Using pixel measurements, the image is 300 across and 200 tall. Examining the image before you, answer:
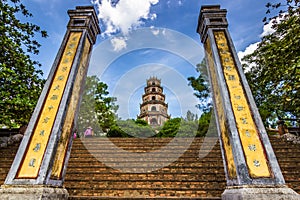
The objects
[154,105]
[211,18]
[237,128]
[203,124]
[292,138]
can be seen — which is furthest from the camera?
[154,105]

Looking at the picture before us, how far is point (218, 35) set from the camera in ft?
14.2

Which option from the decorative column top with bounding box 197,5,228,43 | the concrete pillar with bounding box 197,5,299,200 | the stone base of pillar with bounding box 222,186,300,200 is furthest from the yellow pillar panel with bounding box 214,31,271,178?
the decorative column top with bounding box 197,5,228,43

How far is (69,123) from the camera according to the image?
3518 mm

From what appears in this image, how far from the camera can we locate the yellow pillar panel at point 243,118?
2.81 metres

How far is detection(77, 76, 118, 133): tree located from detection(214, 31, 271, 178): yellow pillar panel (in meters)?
9.73

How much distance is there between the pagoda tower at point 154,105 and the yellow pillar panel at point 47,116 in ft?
51.9

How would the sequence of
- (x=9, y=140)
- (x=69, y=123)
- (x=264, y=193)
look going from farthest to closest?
1. (x=9, y=140)
2. (x=69, y=123)
3. (x=264, y=193)

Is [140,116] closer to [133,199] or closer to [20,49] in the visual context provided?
[20,49]

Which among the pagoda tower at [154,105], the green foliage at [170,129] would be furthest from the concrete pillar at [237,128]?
the pagoda tower at [154,105]

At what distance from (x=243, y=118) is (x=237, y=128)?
24cm

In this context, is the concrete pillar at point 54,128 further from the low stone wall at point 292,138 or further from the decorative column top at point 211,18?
the low stone wall at point 292,138

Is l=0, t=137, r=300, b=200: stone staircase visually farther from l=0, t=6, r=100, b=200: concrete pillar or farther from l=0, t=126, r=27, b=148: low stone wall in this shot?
l=0, t=6, r=100, b=200: concrete pillar

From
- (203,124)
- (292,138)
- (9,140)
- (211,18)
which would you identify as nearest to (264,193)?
(211,18)

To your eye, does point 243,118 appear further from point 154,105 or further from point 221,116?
point 154,105
